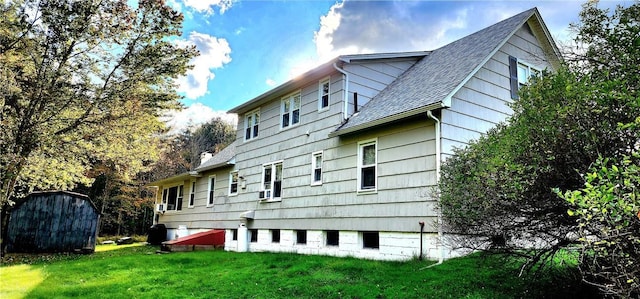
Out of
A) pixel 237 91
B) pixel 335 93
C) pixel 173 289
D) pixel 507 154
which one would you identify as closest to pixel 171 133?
pixel 237 91

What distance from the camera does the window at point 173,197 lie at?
2155 centimetres

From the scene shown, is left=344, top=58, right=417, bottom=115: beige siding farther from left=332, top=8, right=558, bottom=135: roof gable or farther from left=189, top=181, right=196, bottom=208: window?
left=189, top=181, right=196, bottom=208: window

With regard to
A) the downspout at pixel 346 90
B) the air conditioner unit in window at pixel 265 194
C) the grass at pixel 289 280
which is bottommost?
the grass at pixel 289 280

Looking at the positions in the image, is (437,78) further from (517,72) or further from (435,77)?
(517,72)

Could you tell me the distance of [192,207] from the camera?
19.9 m

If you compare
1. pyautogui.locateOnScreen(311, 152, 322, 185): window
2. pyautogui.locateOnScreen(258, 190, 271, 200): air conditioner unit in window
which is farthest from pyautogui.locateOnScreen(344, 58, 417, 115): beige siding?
pyautogui.locateOnScreen(258, 190, 271, 200): air conditioner unit in window

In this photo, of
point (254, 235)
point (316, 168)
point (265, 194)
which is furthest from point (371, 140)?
point (254, 235)

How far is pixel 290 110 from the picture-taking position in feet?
46.8

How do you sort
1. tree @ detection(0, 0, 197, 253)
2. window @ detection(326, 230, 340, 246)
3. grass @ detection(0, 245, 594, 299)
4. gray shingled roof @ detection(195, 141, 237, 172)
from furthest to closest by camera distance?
1. gray shingled roof @ detection(195, 141, 237, 172)
2. window @ detection(326, 230, 340, 246)
3. tree @ detection(0, 0, 197, 253)
4. grass @ detection(0, 245, 594, 299)

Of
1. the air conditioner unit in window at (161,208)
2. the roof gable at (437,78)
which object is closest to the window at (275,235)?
the roof gable at (437,78)

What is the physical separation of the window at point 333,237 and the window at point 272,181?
2816 millimetres

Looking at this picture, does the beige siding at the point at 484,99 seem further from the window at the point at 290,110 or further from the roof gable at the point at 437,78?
the window at the point at 290,110

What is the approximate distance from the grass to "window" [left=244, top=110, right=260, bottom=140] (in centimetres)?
607

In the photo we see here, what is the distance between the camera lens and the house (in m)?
9.10
